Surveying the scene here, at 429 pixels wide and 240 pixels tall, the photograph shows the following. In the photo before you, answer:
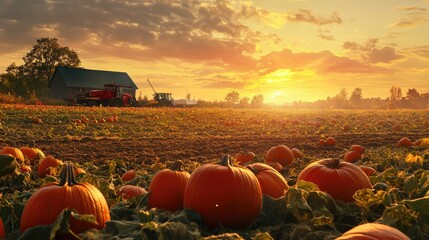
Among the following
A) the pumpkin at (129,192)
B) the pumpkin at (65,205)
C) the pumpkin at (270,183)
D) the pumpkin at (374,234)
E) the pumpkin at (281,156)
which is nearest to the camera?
the pumpkin at (374,234)

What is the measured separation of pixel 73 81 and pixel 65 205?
68349 mm

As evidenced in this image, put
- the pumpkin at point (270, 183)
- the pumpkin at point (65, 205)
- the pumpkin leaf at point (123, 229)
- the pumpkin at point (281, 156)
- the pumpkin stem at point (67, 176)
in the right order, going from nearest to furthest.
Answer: the pumpkin leaf at point (123, 229) < the pumpkin at point (65, 205) < the pumpkin stem at point (67, 176) < the pumpkin at point (270, 183) < the pumpkin at point (281, 156)

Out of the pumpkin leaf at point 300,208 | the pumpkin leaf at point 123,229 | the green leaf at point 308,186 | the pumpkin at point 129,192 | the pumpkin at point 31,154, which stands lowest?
the pumpkin at point 31,154

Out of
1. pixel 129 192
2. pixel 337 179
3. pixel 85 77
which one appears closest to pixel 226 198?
pixel 337 179

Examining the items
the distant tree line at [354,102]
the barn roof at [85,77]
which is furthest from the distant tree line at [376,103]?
the barn roof at [85,77]

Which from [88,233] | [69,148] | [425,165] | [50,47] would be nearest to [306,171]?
[88,233]

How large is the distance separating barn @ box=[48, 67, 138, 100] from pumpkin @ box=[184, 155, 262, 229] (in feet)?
218

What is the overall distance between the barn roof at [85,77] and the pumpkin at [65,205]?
6653 cm

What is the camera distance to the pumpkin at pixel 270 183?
13.0 ft

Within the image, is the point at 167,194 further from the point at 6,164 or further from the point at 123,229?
the point at 6,164

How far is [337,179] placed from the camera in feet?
13.5

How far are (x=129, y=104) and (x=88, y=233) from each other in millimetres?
43011

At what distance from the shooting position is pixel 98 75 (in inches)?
2817

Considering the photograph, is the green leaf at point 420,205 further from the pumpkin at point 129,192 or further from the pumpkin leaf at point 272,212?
the pumpkin at point 129,192
